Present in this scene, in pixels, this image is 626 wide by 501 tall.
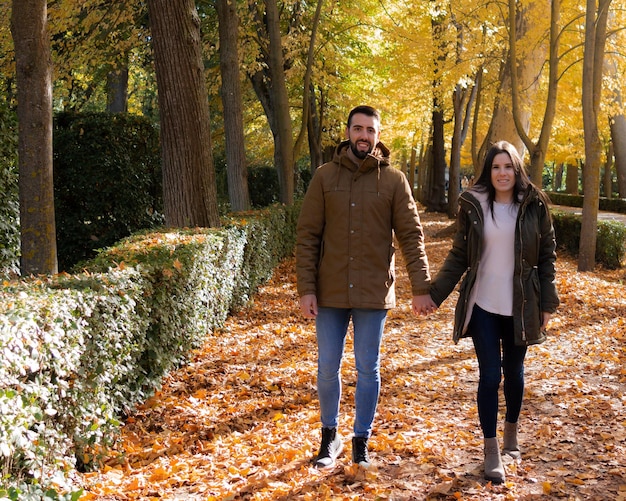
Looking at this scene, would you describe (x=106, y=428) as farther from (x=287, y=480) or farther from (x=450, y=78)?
(x=450, y=78)

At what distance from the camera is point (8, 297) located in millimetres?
3902

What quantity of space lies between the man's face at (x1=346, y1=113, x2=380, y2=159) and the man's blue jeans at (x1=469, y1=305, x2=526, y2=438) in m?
1.16

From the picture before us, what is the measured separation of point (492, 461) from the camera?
4.15 metres

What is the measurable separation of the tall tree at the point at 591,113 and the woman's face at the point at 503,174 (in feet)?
31.2

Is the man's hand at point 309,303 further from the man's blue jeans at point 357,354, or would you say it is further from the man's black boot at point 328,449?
the man's black boot at point 328,449

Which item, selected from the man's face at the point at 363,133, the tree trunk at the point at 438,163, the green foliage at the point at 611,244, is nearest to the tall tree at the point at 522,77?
the green foliage at the point at 611,244

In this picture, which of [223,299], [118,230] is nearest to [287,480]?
[223,299]

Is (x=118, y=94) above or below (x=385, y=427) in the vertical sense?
above

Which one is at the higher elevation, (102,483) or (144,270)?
(144,270)

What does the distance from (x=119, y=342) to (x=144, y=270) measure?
0.85 metres

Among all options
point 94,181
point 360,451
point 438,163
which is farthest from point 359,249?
point 438,163

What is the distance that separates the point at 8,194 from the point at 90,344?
21.1 ft

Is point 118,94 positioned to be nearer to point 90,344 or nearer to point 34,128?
point 34,128

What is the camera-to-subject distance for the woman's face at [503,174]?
13.8 ft
